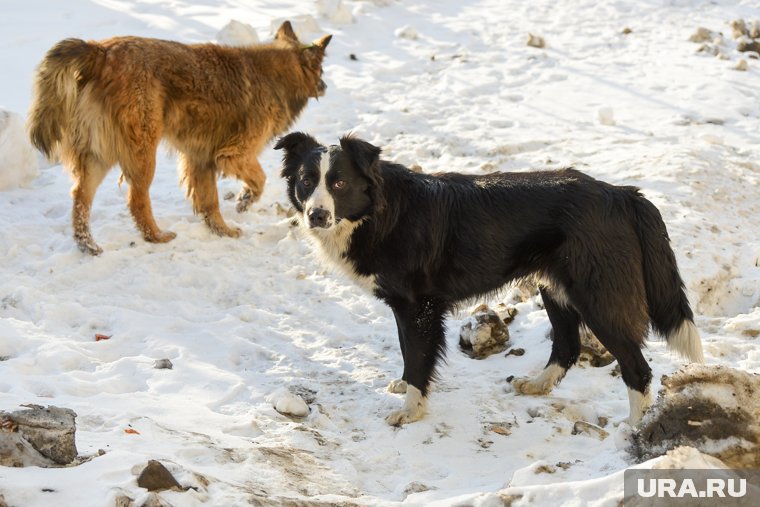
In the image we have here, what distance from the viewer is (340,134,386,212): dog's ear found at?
4816 mm

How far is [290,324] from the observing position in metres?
6.01

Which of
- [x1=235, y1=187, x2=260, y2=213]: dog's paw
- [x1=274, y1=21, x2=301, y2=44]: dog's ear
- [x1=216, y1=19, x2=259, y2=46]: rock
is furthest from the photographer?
[x1=216, y1=19, x2=259, y2=46]: rock

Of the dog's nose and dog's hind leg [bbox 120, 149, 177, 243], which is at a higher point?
the dog's nose

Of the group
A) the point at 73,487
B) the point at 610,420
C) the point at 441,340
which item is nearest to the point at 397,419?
the point at 441,340

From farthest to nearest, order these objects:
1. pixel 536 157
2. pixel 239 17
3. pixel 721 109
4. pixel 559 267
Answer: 1. pixel 239 17
2. pixel 721 109
3. pixel 536 157
4. pixel 559 267

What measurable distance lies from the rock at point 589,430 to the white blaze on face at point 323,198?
6.03ft

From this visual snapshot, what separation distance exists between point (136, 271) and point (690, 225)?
459 centimetres

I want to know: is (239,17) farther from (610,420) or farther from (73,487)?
(73,487)

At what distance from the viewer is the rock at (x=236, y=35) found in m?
11.1

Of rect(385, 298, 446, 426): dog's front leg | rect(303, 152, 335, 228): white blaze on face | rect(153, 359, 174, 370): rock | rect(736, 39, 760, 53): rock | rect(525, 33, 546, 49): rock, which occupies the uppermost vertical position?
rect(736, 39, 760, 53): rock

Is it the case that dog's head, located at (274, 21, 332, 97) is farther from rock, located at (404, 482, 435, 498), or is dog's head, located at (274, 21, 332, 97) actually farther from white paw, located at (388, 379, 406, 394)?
rock, located at (404, 482, 435, 498)

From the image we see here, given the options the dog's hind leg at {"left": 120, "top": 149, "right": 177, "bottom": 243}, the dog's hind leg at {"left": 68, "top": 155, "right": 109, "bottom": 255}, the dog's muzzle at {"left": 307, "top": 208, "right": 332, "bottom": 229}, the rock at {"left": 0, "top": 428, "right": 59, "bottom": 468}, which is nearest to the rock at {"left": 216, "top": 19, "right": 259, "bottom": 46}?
the dog's hind leg at {"left": 120, "top": 149, "right": 177, "bottom": 243}

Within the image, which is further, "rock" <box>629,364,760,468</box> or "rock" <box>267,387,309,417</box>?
"rock" <box>267,387,309,417</box>

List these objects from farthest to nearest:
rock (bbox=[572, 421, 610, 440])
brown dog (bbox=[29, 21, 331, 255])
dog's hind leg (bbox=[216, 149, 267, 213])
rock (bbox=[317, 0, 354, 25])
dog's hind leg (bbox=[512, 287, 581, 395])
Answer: rock (bbox=[317, 0, 354, 25]) → dog's hind leg (bbox=[216, 149, 267, 213]) → brown dog (bbox=[29, 21, 331, 255]) → dog's hind leg (bbox=[512, 287, 581, 395]) → rock (bbox=[572, 421, 610, 440])
